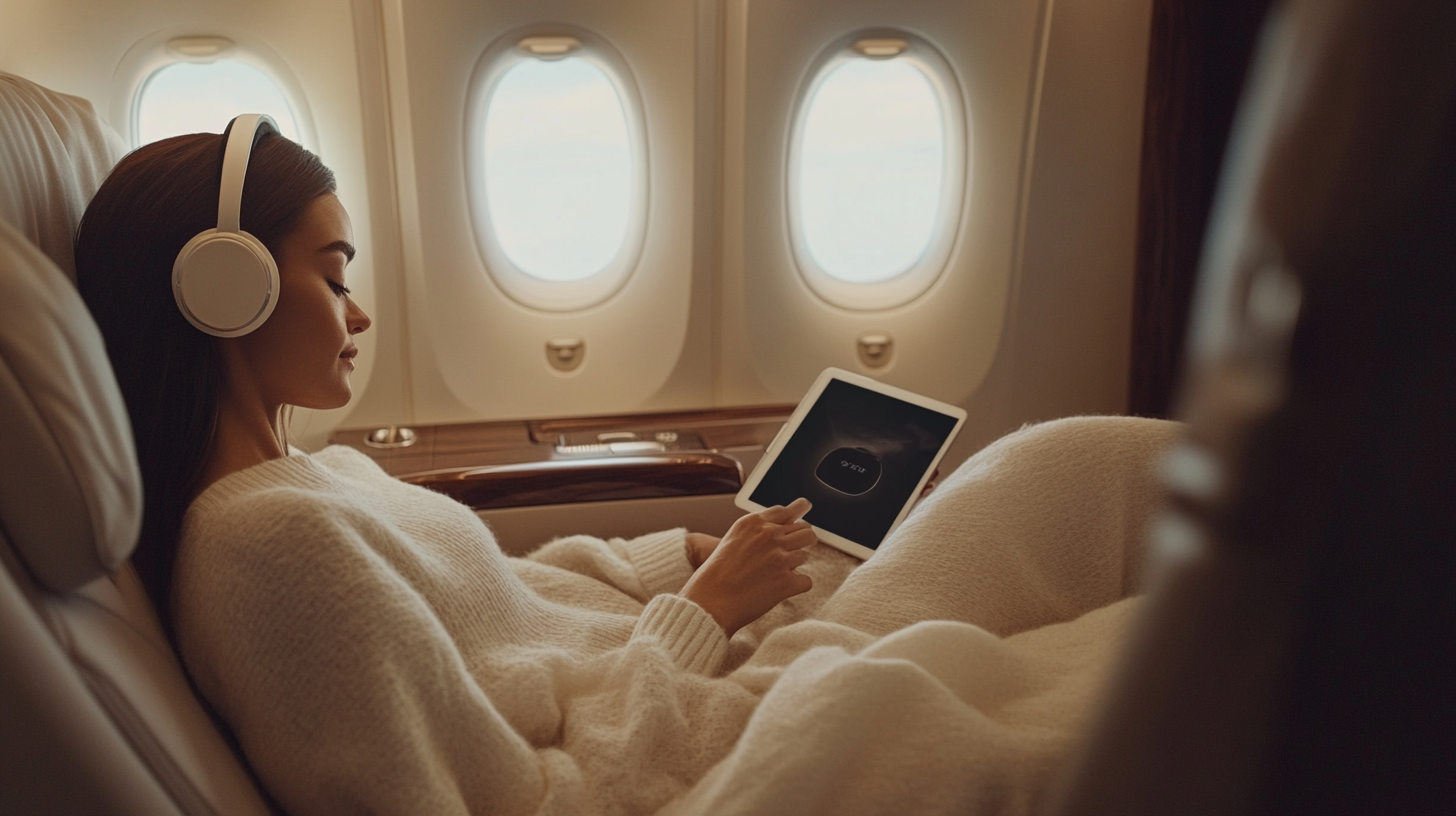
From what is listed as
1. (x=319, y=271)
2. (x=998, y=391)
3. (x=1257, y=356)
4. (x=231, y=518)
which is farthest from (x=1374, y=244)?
(x=998, y=391)

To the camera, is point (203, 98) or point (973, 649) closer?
point (973, 649)

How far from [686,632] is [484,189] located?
1658 mm

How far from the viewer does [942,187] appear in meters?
2.88

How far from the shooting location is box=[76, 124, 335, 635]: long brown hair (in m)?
1.04

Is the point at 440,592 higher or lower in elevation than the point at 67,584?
lower

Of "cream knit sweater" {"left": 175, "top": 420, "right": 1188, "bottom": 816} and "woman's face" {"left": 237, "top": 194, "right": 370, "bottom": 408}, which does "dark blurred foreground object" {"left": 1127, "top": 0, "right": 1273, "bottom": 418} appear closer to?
"cream knit sweater" {"left": 175, "top": 420, "right": 1188, "bottom": 816}

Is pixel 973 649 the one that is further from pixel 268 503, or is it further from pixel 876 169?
pixel 876 169

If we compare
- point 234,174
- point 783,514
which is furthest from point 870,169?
point 234,174

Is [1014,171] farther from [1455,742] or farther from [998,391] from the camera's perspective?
[1455,742]

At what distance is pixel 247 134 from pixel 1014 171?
2.19 metres

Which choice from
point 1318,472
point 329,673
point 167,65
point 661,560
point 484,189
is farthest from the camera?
point 484,189

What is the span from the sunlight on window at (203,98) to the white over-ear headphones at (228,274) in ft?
4.85

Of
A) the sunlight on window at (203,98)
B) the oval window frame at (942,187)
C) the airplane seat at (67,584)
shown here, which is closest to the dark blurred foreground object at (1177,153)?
the oval window frame at (942,187)

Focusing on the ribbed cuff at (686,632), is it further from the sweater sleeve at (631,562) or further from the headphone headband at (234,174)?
the headphone headband at (234,174)
